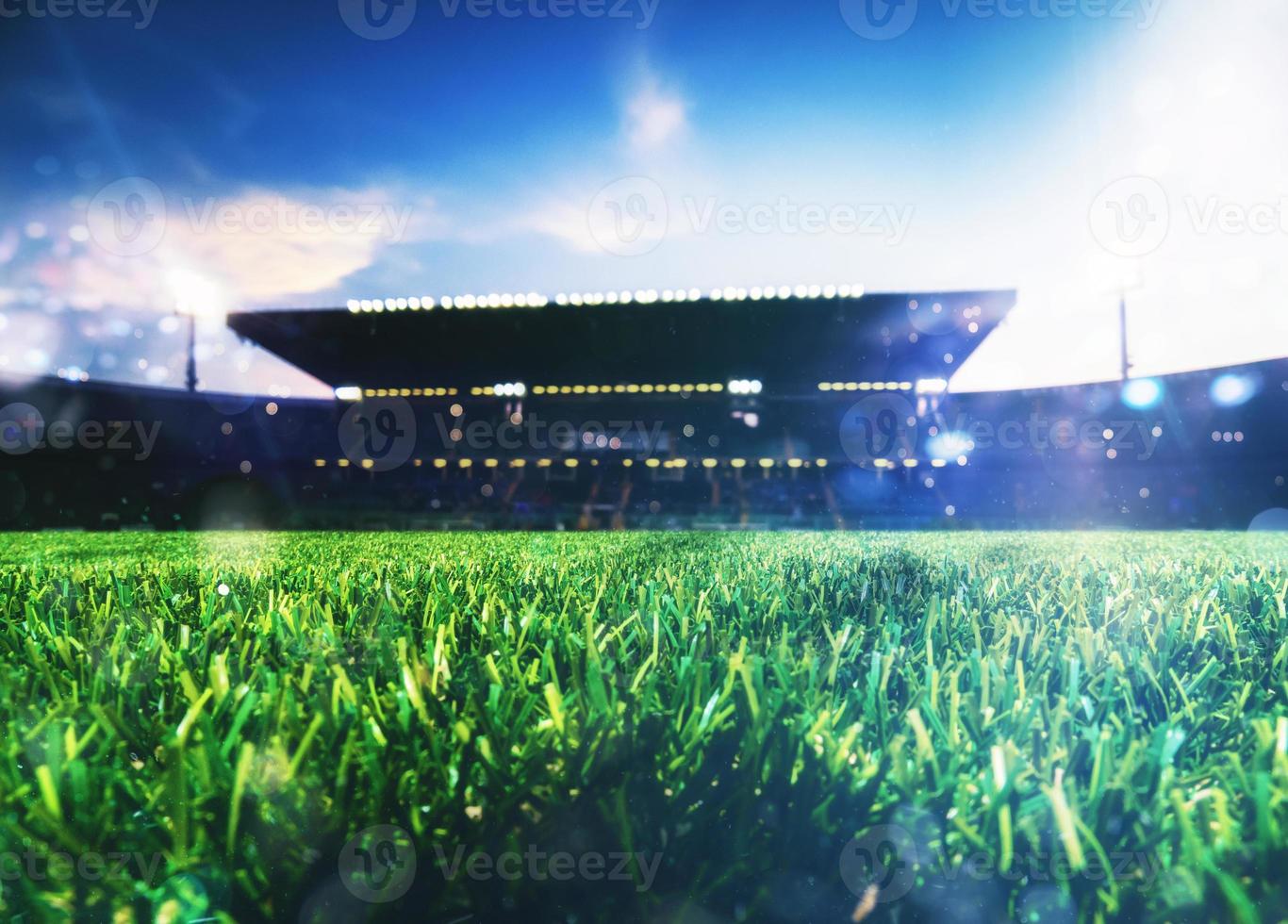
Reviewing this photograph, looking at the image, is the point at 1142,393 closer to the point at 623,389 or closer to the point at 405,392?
the point at 623,389

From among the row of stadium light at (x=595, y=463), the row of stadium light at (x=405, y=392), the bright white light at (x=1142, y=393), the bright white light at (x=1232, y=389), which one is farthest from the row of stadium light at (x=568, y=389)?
the bright white light at (x=1232, y=389)

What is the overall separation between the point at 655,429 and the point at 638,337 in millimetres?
4491

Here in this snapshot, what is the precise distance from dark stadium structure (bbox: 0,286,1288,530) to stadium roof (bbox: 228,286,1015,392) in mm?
90

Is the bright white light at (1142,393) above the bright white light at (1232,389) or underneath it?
above

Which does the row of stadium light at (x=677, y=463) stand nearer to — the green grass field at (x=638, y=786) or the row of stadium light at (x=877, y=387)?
the row of stadium light at (x=877, y=387)

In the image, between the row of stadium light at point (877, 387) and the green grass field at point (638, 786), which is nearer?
the green grass field at point (638, 786)

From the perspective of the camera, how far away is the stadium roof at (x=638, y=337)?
17.8 metres

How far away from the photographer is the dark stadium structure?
18.1 meters

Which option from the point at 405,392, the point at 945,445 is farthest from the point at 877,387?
the point at 405,392

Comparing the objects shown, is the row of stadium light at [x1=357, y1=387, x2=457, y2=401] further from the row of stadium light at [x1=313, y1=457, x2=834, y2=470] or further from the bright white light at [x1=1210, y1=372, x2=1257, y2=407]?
the bright white light at [x1=1210, y1=372, x2=1257, y2=407]

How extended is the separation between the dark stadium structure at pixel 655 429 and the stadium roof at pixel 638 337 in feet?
0.29

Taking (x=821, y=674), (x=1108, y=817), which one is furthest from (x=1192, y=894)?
(x=821, y=674)

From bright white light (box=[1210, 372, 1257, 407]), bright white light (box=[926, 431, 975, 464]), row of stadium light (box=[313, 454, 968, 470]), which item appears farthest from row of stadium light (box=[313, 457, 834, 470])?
bright white light (box=[1210, 372, 1257, 407])

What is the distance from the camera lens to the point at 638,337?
20.0m
